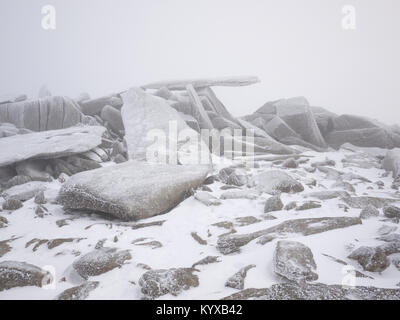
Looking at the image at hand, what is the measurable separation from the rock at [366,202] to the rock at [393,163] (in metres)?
1.99

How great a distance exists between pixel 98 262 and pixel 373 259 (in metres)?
2.25

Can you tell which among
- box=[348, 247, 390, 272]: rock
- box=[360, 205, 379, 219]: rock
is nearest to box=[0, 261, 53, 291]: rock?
box=[348, 247, 390, 272]: rock

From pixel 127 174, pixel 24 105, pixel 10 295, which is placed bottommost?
pixel 10 295

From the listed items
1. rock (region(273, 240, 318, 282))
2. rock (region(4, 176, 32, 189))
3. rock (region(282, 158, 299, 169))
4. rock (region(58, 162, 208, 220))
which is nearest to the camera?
rock (region(273, 240, 318, 282))

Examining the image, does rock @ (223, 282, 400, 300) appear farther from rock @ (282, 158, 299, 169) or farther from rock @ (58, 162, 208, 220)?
rock @ (282, 158, 299, 169)

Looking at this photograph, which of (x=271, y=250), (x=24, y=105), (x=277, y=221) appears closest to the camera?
(x=271, y=250)

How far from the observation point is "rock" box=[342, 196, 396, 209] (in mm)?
3532

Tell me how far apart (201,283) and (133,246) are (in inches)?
34.7

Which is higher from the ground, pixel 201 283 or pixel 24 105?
pixel 24 105

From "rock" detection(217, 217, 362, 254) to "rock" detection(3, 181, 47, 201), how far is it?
2990mm

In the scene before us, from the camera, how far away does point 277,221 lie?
314cm

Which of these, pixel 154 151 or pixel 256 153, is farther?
pixel 256 153
